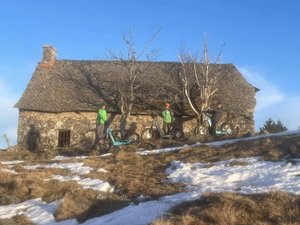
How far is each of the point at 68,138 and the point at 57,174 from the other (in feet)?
39.7

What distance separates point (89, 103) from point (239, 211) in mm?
19456

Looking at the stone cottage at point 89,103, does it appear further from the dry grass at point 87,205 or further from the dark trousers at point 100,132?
the dry grass at point 87,205

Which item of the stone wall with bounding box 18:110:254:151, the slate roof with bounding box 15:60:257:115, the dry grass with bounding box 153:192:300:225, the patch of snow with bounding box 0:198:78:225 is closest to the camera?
the dry grass with bounding box 153:192:300:225

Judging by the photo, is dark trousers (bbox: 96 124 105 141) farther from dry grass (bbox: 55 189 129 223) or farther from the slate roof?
dry grass (bbox: 55 189 129 223)

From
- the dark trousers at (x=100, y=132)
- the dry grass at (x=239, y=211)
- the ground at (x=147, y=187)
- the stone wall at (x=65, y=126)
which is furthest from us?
the stone wall at (x=65, y=126)

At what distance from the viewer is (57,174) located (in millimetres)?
13766

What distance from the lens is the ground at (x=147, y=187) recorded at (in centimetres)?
749

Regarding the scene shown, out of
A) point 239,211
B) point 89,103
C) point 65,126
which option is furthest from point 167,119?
point 239,211

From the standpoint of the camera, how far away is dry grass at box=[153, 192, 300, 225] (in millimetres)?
7109

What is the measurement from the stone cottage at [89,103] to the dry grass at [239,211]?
17341 mm

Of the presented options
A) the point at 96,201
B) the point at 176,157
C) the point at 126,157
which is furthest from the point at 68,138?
the point at 96,201

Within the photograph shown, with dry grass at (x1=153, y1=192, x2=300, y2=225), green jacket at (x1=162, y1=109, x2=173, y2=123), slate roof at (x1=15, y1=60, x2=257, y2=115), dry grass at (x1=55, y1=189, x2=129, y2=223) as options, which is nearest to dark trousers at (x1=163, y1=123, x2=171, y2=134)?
green jacket at (x1=162, y1=109, x2=173, y2=123)

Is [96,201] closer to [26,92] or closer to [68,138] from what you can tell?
[68,138]

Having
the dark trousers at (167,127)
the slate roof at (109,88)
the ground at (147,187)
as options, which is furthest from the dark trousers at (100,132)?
the slate roof at (109,88)
